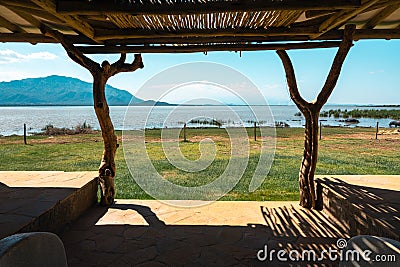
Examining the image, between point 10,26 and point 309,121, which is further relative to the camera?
point 309,121

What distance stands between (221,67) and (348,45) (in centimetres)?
193

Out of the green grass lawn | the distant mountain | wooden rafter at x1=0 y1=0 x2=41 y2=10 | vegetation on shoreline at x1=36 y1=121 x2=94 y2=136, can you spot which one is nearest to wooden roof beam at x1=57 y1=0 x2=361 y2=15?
wooden rafter at x1=0 y1=0 x2=41 y2=10

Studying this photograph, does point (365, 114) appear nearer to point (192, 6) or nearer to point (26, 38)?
point (192, 6)

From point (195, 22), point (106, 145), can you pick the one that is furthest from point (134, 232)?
point (195, 22)

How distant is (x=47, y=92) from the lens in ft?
229

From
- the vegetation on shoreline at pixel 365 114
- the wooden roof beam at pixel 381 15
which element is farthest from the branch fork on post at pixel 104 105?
the vegetation on shoreline at pixel 365 114

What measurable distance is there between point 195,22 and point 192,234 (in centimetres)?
217

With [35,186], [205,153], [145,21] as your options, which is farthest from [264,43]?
[205,153]

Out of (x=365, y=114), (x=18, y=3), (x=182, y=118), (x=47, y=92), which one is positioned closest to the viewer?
(x=18, y=3)

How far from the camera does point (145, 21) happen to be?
9.57 feet

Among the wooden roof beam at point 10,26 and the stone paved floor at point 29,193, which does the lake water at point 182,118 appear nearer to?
the stone paved floor at point 29,193

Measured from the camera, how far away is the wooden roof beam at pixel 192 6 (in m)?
2.31

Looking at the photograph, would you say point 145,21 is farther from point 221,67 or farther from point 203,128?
point 203,128

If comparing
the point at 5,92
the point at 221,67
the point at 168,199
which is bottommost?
the point at 168,199
